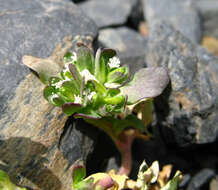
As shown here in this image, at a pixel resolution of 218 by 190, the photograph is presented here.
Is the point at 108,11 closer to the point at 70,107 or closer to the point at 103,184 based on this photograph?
the point at 70,107

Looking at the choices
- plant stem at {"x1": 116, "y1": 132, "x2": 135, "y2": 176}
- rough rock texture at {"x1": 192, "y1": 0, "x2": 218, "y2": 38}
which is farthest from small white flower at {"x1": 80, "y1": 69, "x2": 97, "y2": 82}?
rough rock texture at {"x1": 192, "y1": 0, "x2": 218, "y2": 38}

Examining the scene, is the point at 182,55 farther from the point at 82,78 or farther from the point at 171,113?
the point at 82,78

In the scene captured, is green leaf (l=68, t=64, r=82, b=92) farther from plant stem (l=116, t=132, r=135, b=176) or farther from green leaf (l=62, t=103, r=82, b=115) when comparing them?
plant stem (l=116, t=132, r=135, b=176)

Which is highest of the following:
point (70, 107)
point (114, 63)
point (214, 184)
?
point (114, 63)

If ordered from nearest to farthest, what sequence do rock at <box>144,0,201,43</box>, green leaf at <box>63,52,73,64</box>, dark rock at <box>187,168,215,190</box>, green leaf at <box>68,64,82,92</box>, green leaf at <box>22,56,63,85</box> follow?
green leaf at <box>68,64,82,92</box>
green leaf at <box>22,56,63,85</box>
green leaf at <box>63,52,73,64</box>
dark rock at <box>187,168,215,190</box>
rock at <box>144,0,201,43</box>

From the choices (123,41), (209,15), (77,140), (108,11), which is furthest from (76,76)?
(209,15)

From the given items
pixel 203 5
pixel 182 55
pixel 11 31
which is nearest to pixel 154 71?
pixel 182 55
